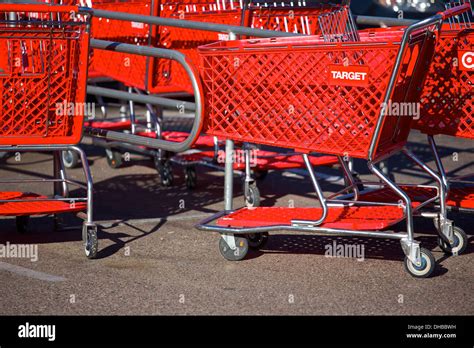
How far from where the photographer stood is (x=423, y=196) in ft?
20.3

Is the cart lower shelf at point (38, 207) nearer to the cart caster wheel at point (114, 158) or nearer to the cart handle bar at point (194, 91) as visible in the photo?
the cart handle bar at point (194, 91)

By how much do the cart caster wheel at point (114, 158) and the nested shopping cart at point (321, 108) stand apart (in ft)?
10.4

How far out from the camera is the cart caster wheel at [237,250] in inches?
225

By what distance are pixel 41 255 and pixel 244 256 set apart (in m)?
1.28

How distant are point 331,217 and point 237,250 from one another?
61cm

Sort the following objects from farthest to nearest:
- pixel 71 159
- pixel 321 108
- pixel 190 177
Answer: pixel 71 159
pixel 190 177
pixel 321 108

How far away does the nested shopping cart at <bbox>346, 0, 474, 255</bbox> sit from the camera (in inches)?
233

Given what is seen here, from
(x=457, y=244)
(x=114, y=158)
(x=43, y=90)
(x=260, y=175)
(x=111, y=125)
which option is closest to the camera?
(x=457, y=244)

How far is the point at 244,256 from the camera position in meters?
5.74

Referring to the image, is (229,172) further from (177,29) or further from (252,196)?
(177,29)

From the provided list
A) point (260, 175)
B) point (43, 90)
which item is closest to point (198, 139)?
point (260, 175)

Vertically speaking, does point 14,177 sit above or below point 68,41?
below

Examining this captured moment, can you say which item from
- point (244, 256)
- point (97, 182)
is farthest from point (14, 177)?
point (244, 256)
